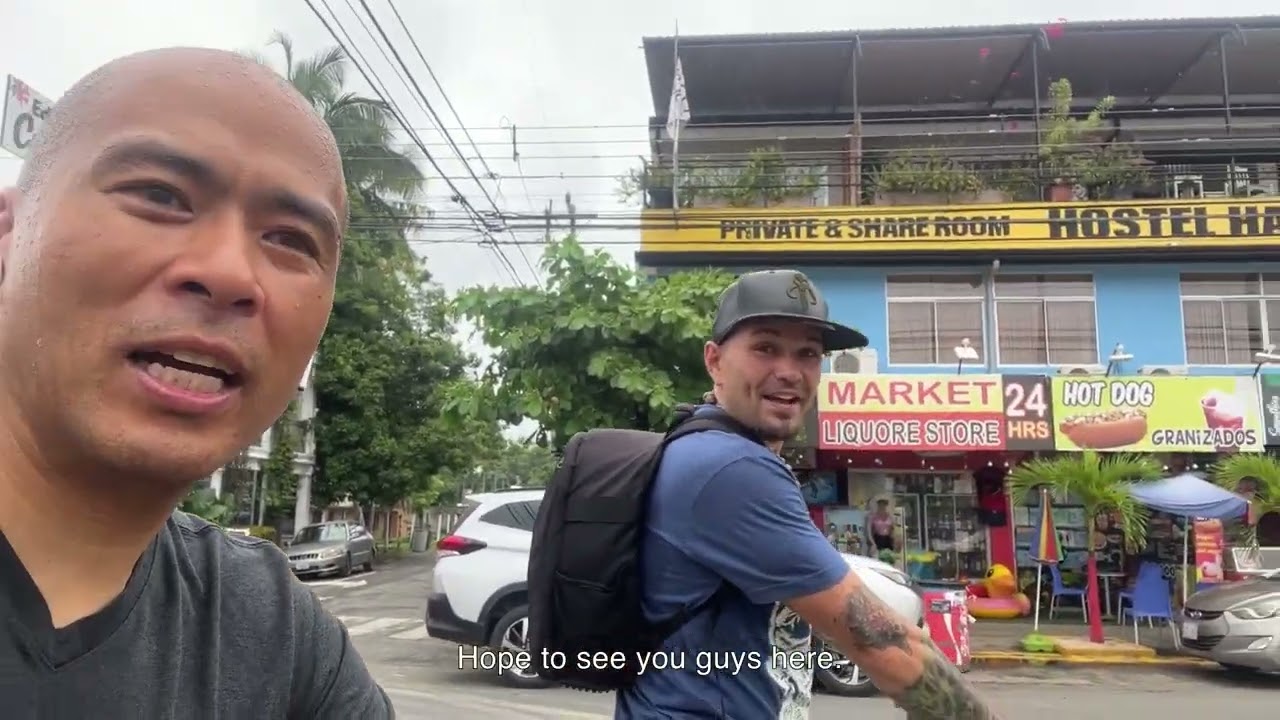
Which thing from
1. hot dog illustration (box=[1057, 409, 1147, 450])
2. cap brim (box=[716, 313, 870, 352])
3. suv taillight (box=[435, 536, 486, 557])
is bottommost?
suv taillight (box=[435, 536, 486, 557])

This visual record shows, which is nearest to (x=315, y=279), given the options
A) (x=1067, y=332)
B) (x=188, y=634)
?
(x=188, y=634)

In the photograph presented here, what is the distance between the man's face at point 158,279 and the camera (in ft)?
2.29

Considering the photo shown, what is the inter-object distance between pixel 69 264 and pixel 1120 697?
907cm

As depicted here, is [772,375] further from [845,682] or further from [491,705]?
[845,682]

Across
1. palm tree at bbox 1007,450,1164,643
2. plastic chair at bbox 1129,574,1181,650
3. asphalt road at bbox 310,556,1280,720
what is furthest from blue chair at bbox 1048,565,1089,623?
asphalt road at bbox 310,556,1280,720

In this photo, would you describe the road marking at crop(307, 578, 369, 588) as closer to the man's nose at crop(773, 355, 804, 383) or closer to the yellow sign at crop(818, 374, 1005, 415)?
the yellow sign at crop(818, 374, 1005, 415)

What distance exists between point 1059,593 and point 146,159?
12473 millimetres

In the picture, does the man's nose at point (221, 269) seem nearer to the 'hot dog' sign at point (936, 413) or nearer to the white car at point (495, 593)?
the white car at point (495, 593)

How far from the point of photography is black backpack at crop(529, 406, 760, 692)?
172 cm

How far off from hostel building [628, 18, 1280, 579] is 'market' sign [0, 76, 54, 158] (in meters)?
9.45

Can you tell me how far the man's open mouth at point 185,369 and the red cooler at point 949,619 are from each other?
7.86m

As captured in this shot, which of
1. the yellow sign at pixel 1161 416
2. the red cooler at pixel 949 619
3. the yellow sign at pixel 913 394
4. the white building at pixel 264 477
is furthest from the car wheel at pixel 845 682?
the white building at pixel 264 477

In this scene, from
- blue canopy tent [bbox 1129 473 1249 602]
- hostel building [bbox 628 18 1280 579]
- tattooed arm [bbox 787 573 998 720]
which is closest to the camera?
tattooed arm [bbox 787 573 998 720]

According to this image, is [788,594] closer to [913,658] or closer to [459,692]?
[913,658]
